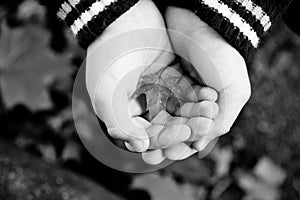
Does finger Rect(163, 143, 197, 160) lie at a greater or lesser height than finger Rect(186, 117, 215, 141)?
lesser

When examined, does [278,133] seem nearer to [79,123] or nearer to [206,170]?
[206,170]

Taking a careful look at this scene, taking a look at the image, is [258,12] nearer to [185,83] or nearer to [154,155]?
[185,83]

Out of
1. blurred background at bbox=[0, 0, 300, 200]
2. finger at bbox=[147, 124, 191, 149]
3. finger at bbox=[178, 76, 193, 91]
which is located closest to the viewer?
finger at bbox=[147, 124, 191, 149]

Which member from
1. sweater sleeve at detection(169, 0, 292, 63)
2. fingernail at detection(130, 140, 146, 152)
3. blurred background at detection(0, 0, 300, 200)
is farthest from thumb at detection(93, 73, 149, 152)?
blurred background at detection(0, 0, 300, 200)

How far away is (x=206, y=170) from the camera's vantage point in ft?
4.48

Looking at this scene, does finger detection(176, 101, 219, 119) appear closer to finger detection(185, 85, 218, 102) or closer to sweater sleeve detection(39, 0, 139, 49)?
finger detection(185, 85, 218, 102)

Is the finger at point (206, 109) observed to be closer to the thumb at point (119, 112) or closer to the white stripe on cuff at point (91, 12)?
the thumb at point (119, 112)

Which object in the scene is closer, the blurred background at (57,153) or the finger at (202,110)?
the finger at (202,110)

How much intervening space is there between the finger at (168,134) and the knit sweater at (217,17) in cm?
19

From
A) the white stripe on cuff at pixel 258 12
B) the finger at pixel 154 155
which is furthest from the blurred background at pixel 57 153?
the white stripe on cuff at pixel 258 12

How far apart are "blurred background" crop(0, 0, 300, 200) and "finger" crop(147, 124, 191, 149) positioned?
0.44 meters

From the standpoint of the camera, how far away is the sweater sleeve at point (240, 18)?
871mm

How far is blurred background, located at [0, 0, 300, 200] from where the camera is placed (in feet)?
4.09

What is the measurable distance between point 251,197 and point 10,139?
2.29 ft
